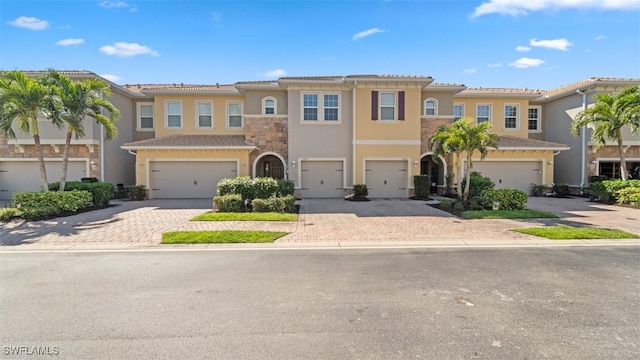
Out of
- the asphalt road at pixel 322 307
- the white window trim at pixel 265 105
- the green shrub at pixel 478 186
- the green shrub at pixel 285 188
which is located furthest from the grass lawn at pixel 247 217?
the white window trim at pixel 265 105

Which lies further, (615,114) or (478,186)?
(615,114)

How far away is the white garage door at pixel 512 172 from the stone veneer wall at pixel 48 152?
72.1ft

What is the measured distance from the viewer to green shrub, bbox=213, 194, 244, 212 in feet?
42.0

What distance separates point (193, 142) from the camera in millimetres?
18344

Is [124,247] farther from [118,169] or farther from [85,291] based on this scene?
[118,169]

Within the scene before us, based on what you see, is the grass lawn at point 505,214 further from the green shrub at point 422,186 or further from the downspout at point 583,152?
the downspout at point 583,152

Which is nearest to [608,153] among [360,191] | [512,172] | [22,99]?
[512,172]

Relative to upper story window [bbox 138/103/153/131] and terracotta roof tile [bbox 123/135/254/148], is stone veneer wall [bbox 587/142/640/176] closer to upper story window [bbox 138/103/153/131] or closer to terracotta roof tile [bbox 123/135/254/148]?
terracotta roof tile [bbox 123/135/254/148]

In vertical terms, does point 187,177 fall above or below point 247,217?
above

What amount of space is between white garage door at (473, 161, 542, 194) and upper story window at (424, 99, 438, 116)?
4061mm

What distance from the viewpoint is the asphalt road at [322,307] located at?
11.3 ft

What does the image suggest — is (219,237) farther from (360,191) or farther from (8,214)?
(360,191)

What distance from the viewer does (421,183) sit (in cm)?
1769

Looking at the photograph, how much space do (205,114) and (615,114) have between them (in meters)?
21.8
